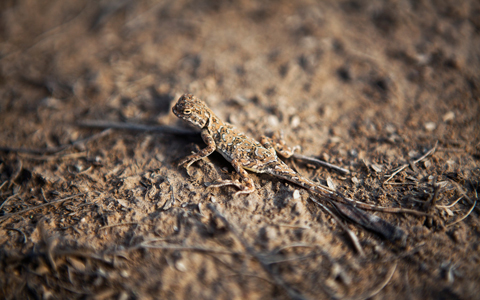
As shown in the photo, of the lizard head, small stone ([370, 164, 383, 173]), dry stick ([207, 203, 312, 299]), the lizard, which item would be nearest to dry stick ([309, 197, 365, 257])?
the lizard

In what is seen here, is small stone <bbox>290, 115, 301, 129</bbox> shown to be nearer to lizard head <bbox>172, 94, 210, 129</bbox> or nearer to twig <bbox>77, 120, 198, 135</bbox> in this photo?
lizard head <bbox>172, 94, 210, 129</bbox>

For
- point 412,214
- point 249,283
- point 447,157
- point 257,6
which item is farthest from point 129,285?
point 257,6

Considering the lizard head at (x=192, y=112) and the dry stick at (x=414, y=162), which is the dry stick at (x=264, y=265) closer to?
the lizard head at (x=192, y=112)

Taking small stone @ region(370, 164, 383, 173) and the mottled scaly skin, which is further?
small stone @ region(370, 164, 383, 173)

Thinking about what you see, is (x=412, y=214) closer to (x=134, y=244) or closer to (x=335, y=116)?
(x=335, y=116)

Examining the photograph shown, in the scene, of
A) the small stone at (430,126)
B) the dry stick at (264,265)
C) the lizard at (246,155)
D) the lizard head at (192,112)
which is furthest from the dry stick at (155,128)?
the small stone at (430,126)

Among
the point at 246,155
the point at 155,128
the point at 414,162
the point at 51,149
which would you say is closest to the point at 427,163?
the point at 414,162

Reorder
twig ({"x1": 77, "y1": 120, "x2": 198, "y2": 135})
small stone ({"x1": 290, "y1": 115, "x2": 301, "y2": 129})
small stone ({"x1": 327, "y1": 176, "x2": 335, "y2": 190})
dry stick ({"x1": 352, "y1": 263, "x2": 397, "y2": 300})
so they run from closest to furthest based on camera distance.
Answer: dry stick ({"x1": 352, "y1": 263, "x2": 397, "y2": 300}) → small stone ({"x1": 327, "y1": 176, "x2": 335, "y2": 190}) → twig ({"x1": 77, "y1": 120, "x2": 198, "y2": 135}) → small stone ({"x1": 290, "y1": 115, "x2": 301, "y2": 129})
